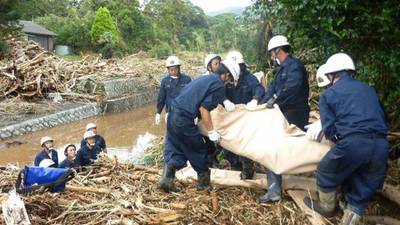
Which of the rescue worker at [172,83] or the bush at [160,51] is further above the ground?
the rescue worker at [172,83]

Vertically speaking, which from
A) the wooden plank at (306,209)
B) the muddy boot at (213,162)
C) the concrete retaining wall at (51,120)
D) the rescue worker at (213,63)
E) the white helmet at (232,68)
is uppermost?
the white helmet at (232,68)

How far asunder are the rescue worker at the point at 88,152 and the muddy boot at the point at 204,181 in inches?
94.7

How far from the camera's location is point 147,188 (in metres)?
5.09

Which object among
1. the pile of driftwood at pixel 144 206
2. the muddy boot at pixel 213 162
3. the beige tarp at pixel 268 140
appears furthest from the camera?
the muddy boot at pixel 213 162

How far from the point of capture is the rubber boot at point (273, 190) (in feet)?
15.4

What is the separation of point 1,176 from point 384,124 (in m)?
4.57

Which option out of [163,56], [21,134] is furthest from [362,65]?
[163,56]

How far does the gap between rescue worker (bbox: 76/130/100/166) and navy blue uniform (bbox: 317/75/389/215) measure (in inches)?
155

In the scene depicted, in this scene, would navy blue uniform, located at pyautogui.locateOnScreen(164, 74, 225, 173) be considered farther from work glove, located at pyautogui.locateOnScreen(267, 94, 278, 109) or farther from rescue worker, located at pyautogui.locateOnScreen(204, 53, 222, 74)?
rescue worker, located at pyautogui.locateOnScreen(204, 53, 222, 74)

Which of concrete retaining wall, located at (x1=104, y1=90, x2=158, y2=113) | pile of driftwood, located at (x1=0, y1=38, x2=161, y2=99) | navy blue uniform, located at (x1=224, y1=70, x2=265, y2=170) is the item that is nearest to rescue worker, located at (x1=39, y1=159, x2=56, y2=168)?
navy blue uniform, located at (x1=224, y1=70, x2=265, y2=170)

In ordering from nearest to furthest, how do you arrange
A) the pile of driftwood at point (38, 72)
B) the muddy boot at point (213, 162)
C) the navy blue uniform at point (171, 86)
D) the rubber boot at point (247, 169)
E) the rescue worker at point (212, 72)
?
the rubber boot at point (247, 169), the rescue worker at point (212, 72), the muddy boot at point (213, 162), the navy blue uniform at point (171, 86), the pile of driftwood at point (38, 72)

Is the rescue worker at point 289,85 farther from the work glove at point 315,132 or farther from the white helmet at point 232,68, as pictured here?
the work glove at point 315,132

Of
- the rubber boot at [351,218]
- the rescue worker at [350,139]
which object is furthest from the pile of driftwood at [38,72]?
the rubber boot at [351,218]

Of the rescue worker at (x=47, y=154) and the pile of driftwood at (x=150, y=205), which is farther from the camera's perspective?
the rescue worker at (x=47, y=154)
